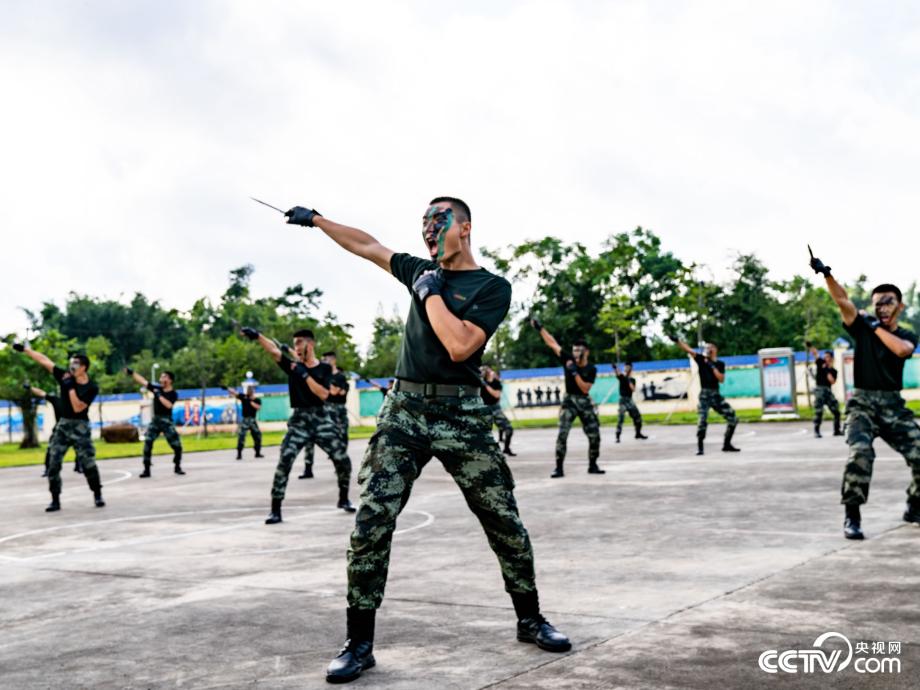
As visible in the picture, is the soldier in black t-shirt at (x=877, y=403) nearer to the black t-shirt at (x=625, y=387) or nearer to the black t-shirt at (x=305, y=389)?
the black t-shirt at (x=305, y=389)

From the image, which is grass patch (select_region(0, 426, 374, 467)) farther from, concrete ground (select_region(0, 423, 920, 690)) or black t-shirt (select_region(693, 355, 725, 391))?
concrete ground (select_region(0, 423, 920, 690))

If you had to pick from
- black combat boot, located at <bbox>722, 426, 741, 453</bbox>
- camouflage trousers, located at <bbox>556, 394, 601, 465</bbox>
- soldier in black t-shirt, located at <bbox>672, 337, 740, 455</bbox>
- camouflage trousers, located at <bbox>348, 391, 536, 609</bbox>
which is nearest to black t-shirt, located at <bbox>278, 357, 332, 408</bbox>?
camouflage trousers, located at <bbox>556, 394, 601, 465</bbox>

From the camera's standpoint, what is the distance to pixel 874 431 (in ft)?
25.2

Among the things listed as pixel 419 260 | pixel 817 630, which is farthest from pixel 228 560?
pixel 817 630

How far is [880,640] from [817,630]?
0.30 meters

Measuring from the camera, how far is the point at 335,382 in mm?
13734

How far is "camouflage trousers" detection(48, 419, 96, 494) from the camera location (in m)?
12.4

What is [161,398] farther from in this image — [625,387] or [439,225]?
[439,225]

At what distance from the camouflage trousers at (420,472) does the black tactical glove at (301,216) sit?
0.98 meters

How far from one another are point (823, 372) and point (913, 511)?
13707 millimetres

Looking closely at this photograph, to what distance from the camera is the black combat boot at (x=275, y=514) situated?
9.88 meters

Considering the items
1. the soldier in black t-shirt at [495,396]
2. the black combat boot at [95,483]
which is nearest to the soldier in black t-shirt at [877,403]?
the soldier in black t-shirt at [495,396]

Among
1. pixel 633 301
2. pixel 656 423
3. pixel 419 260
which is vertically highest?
pixel 633 301

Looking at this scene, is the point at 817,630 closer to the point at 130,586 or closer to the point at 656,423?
the point at 130,586
